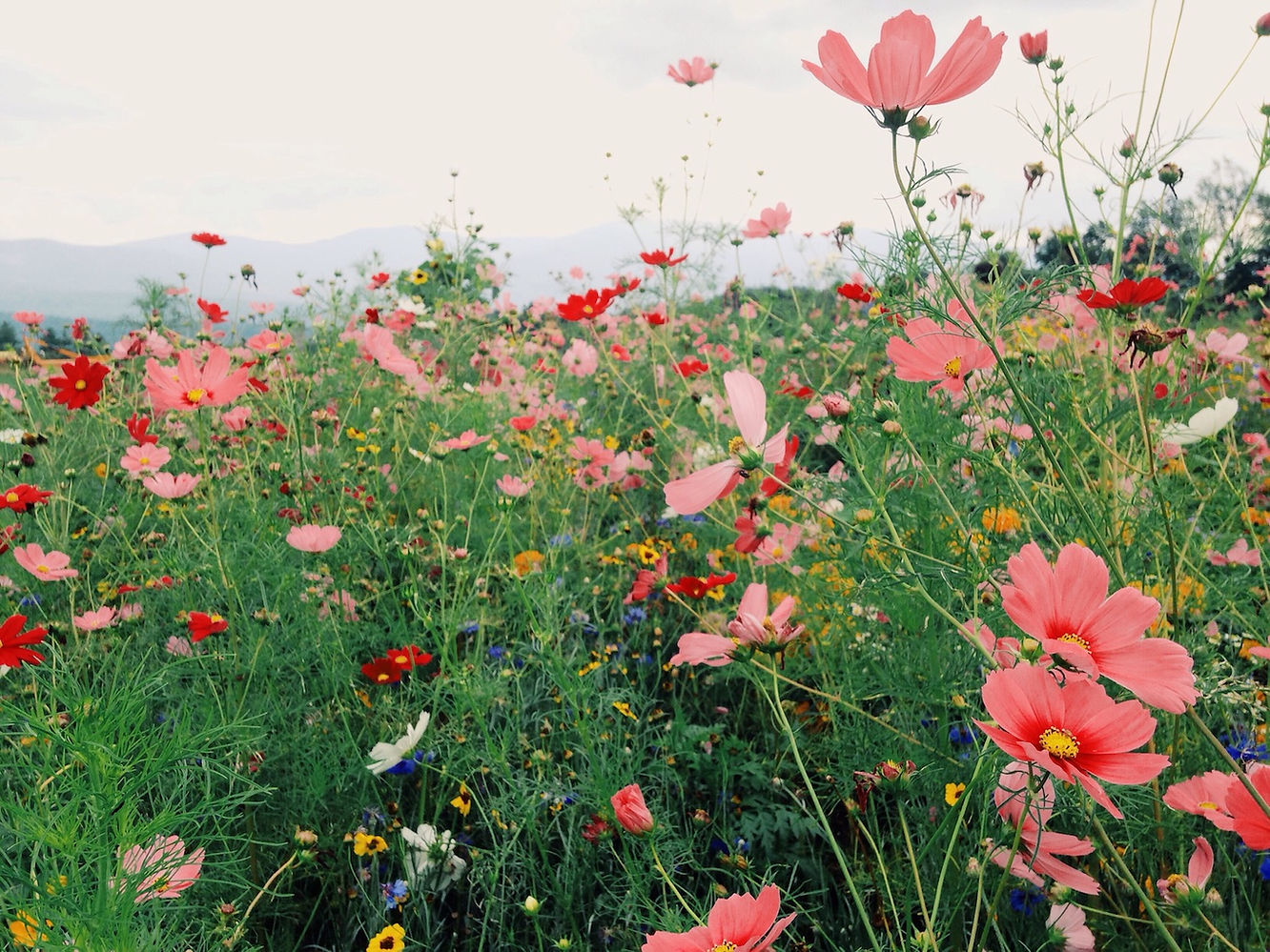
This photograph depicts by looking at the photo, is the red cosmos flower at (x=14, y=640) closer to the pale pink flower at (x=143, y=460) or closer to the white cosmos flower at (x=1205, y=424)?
the pale pink flower at (x=143, y=460)

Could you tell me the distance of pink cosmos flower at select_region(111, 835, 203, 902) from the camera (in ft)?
2.40

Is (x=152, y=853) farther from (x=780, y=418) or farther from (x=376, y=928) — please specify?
(x=780, y=418)

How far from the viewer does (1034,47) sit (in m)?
1.25

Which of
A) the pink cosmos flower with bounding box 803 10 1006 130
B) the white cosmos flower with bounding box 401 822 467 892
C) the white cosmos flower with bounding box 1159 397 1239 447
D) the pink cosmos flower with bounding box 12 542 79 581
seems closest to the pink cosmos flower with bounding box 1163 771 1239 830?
the white cosmos flower with bounding box 1159 397 1239 447

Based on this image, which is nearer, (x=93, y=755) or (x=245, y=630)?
(x=93, y=755)

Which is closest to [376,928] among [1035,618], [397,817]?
[397,817]

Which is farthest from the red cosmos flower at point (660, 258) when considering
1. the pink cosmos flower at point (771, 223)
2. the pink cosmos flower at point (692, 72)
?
the pink cosmos flower at point (692, 72)

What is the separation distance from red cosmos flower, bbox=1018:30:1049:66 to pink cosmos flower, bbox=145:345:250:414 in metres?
1.41

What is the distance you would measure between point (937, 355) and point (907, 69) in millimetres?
363

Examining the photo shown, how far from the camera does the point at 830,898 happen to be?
111 centimetres

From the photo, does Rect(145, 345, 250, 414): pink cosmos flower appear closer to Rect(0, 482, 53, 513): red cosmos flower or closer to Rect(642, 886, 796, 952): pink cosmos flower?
Rect(0, 482, 53, 513): red cosmos flower

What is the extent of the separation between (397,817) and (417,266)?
3.15 meters

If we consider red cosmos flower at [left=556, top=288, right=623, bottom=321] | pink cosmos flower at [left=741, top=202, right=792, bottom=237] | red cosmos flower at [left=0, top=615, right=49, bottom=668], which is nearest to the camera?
red cosmos flower at [left=0, top=615, right=49, bottom=668]

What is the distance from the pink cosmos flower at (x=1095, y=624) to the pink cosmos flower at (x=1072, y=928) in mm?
379
